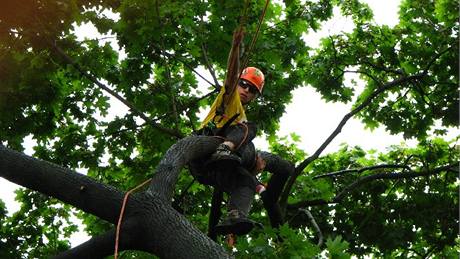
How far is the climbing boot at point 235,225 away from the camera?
16.1 feet

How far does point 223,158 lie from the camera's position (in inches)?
199

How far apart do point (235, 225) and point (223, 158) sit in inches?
22.2

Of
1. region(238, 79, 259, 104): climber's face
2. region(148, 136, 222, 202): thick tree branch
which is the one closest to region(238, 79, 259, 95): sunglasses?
region(238, 79, 259, 104): climber's face

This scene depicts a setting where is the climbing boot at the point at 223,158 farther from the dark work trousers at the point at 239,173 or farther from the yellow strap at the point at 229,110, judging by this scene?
the yellow strap at the point at 229,110

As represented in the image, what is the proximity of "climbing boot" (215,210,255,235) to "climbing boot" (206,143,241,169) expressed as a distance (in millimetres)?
460

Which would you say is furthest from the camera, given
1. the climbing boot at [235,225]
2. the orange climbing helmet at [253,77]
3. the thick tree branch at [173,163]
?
the orange climbing helmet at [253,77]

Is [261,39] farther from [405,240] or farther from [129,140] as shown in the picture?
[405,240]

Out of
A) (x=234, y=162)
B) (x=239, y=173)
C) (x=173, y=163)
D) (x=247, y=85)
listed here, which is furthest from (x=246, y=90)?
(x=173, y=163)

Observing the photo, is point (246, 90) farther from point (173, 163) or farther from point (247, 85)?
point (173, 163)

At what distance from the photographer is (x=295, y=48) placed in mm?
9461

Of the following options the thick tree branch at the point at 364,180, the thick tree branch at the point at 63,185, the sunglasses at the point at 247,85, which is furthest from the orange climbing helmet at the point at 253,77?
the thick tree branch at the point at 63,185

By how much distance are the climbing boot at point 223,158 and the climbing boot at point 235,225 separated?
0.46m

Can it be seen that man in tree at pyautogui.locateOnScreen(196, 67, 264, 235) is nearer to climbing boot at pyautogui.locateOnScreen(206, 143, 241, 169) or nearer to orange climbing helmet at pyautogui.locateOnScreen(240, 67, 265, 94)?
climbing boot at pyautogui.locateOnScreen(206, 143, 241, 169)

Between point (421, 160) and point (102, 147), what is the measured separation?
16.7 feet
